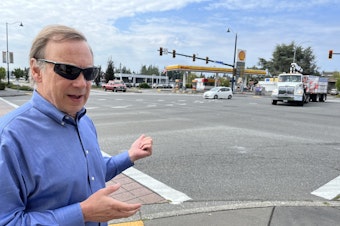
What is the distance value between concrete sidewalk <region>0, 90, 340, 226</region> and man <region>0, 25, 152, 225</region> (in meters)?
1.97

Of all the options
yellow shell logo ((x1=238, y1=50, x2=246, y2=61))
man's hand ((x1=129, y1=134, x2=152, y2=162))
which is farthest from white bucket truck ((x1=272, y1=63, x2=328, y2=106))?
man's hand ((x1=129, y1=134, x2=152, y2=162))

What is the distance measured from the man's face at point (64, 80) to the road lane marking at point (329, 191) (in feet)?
13.7

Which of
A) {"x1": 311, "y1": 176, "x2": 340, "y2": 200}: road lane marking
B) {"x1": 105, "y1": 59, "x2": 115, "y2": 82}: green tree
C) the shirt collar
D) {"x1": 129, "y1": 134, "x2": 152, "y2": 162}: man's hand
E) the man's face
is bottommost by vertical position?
{"x1": 311, "y1": 176, "x2": 340, "y2": 200}: road lane marking

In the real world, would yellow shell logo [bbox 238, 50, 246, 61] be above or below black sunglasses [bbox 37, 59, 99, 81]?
above

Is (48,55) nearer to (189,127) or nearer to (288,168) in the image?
(288,168)

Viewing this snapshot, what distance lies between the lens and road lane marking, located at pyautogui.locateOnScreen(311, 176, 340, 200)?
4.30m

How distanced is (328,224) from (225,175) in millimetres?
2040

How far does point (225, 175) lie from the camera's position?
16.8 ft

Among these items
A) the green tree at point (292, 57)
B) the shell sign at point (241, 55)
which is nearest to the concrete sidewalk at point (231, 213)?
the shell sign at point (241, 55)

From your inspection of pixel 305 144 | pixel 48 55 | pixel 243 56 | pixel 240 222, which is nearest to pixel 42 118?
pixel 48 55

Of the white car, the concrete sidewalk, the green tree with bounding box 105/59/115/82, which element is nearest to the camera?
the concrete sidewalk

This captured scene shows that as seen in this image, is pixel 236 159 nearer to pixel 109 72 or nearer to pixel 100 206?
pixel 100 206

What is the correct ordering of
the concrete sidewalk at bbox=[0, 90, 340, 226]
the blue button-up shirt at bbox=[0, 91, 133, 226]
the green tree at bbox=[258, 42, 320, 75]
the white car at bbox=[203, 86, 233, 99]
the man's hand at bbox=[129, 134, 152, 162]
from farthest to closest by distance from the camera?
1. the green tree at bbox=[258, 42, 320, 75]
2. the white car at bbox=[203, 86, 233, 99]
3. the concrete sidewalk at bbox=[0, 90, 340, 226]
4. the man's hand at bbox=[129, 134, 152, 162]
5. the blue button-up shirt at bbox=[0, 91, 133, 226]

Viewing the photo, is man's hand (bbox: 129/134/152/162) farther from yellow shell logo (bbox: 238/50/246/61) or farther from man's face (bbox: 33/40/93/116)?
yellow shell logo (bbox: 238/50/246/61)
